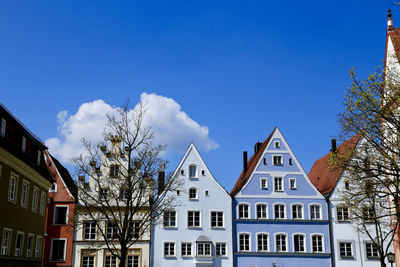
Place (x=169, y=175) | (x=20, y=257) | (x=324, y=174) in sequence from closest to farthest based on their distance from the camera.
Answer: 1. (x=20, y=257)
2. (x=169, y=175)
3. (x=324, y=174)

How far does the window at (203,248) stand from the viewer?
46.7m

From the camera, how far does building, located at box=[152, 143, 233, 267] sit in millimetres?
46656

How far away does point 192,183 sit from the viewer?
49.7 metres

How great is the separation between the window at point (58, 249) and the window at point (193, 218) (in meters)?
13.9

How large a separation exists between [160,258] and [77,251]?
9.00 meters

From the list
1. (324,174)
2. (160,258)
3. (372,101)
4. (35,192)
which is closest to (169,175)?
(35,192)

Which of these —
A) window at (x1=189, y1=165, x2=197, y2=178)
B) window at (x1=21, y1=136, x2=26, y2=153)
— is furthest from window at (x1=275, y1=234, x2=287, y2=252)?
window at (x1=21, y1=136, x2=26, y2=153)

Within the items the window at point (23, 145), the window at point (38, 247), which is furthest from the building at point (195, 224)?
the window at point (23, 145)

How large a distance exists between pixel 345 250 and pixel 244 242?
37.0 ft

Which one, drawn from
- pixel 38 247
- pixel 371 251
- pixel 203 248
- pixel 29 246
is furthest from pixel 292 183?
pixel 29 246

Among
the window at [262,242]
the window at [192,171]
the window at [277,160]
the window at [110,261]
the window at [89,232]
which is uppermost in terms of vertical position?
the window at [277,160]

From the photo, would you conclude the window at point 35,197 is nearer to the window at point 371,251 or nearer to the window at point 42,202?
the window at point 42,202

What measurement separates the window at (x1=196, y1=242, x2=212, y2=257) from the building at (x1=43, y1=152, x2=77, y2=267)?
45.2 feet

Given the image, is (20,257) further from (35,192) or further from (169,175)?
(169,175)
